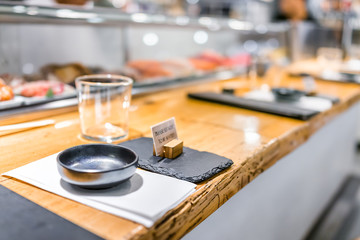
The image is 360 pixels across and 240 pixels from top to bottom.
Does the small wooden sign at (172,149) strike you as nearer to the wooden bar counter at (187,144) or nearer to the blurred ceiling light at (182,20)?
the wooden bar counter at (187,144)

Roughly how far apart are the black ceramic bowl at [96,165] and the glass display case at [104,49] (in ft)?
1.62

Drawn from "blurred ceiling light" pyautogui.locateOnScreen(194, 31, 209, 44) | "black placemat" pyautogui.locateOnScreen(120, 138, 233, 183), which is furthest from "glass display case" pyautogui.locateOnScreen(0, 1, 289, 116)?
"black placemat" pyautogui.locateOnScreen(120, 138, 233, 183)

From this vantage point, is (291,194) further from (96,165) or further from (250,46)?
(250,46)

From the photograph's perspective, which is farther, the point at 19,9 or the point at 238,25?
the point at 238,25

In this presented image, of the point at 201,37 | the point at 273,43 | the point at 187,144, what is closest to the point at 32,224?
the point at 187,144

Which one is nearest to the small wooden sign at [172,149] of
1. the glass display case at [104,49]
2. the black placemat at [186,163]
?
the black placemat at [186,163]

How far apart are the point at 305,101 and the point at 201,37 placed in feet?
3.69

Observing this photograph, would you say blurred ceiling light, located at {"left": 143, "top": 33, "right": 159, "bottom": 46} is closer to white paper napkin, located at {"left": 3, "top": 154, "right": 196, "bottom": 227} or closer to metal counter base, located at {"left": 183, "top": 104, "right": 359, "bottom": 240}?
metal counter base, located at {"left": 183, "top": 104, "right": 359, "bottom": 240}

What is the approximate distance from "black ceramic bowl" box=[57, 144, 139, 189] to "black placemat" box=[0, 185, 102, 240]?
87mm

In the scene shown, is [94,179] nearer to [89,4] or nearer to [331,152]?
[89,4]

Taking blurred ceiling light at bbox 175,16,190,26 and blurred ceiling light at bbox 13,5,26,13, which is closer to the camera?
blurred ceiling light at bbox 13,5,26,13

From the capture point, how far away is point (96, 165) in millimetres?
841

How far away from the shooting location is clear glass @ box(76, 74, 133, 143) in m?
1.15

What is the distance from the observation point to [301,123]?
4.85 feet
